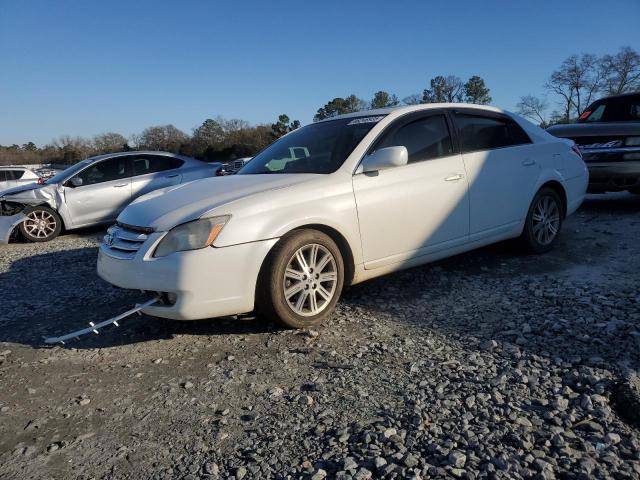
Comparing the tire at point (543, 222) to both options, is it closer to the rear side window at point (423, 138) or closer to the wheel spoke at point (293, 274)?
the rear side window at point (423, 138)

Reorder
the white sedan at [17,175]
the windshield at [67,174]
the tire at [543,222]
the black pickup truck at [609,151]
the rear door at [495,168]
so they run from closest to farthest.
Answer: the rear door at [495,168], the tire at [543,222], the black pickup truck at [609,151], the windshield at [67,174], the white sedan at [17,175]

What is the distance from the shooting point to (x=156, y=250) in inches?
126

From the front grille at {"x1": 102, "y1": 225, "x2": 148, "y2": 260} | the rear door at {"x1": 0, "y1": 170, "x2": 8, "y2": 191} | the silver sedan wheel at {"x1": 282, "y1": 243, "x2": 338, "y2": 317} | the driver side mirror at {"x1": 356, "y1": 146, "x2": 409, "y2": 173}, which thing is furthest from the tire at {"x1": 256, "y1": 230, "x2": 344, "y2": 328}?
the rear door at {"x1": 0, "y1": 170, "x2": 8, "y2": 191}

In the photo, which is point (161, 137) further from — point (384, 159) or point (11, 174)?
point (384, 159)

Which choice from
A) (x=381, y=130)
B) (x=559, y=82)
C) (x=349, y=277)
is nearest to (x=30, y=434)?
(x=349, y=277)

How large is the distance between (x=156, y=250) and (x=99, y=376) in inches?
33.7

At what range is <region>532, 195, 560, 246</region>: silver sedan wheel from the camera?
16.5 ft

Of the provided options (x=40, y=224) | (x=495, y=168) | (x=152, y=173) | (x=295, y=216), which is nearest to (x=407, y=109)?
(x=495, y=168)

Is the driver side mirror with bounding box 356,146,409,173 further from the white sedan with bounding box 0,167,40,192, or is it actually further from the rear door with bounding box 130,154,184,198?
the white sedan with bounding box 0,167,40,192

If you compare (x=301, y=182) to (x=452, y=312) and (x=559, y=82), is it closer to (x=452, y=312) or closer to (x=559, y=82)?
(x=452, y=312)

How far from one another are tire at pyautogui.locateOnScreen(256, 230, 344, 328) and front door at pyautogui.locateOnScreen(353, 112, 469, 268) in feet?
1.11

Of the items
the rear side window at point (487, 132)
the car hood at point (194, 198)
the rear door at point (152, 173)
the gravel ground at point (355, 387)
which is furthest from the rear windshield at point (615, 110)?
the rear door at point (152, 173)

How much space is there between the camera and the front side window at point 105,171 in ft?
28.9

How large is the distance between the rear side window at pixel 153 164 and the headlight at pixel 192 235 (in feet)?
21.6
